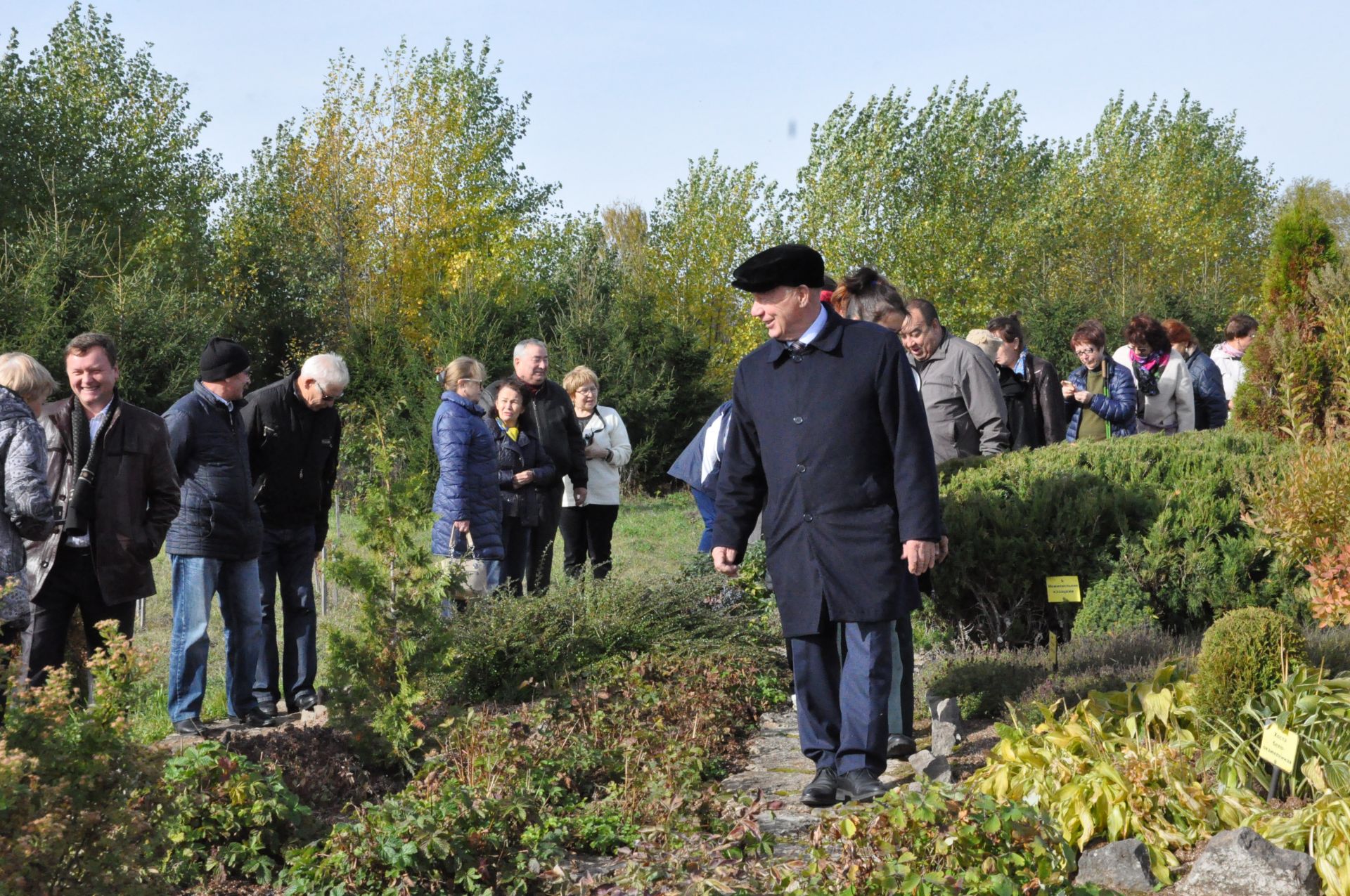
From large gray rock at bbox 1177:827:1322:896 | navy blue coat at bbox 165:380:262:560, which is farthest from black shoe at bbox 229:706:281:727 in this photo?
large gray rock at bbox 1177:827:1322:896

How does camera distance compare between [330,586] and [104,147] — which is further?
[104,147]

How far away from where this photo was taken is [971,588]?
6.78 metres

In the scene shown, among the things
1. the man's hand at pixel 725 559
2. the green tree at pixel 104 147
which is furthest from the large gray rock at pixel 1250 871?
the green tree at pixel 104 147

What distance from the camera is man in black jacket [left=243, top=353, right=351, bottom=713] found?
23.4ft

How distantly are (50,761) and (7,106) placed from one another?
32.0 m

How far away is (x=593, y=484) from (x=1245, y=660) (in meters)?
6.00

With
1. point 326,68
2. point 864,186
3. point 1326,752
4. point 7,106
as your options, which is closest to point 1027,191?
point 864,186

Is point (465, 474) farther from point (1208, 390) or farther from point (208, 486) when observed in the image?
point (1208, 390)

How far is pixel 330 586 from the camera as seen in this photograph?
1123 cm

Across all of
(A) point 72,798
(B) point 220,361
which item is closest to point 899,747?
(A) point 72,798

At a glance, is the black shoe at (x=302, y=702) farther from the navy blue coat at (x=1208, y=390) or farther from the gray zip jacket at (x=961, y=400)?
the navy blue coat at (x=1208, y=390)

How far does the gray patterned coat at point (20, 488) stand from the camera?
5.15 m

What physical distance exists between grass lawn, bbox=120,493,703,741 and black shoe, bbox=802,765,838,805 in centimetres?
210

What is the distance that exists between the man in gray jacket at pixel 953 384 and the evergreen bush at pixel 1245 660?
2.72 m
